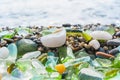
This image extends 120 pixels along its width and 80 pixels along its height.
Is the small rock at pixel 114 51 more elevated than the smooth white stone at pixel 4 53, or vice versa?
the smooth white stone at pixel 4 53

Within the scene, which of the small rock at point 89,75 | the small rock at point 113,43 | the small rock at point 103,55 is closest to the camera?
the small rock at point 89,75

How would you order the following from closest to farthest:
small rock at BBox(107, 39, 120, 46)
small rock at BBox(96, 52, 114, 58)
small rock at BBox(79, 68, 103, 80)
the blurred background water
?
small rock at BBox(79, 68, 103, 80) < small rock at BBox(96, 52, 114, 58) < small rock at BBox(107, 39, 120, 46) < the blurred background water

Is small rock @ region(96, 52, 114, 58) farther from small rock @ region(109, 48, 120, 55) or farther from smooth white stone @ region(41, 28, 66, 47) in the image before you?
smooth white stone @ region(41, 28, 66, 47)

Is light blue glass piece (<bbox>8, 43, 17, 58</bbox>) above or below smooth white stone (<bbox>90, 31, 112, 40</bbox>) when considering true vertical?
below

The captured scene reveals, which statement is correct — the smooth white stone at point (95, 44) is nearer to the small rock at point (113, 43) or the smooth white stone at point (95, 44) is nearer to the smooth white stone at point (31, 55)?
the small rock at point (113, 43)

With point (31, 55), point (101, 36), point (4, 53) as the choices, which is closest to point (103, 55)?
point (101, 36)

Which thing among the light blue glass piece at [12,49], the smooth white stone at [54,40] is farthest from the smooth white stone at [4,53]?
the smooth white stone at [54,40]

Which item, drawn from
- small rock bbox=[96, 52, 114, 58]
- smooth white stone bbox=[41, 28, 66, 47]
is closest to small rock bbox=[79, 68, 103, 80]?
small rock bbox=[96, 52, 114, 58]
